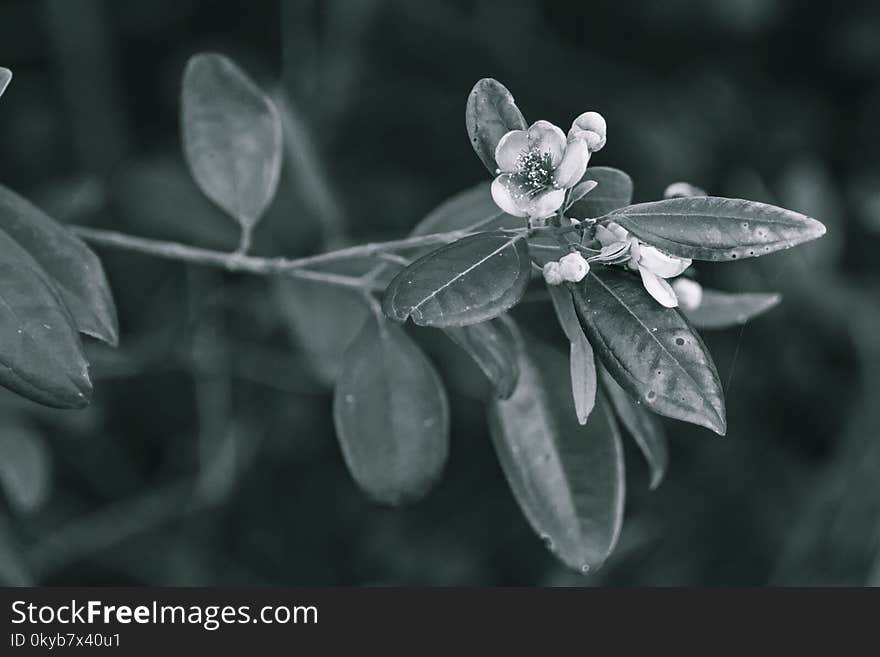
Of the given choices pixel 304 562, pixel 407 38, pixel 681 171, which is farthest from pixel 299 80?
pixel 304 562

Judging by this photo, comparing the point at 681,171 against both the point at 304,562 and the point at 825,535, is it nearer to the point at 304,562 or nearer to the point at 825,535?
the point at 825,535

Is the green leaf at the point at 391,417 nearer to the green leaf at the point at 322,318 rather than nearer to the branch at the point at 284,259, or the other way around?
the branch at the point at 284,259

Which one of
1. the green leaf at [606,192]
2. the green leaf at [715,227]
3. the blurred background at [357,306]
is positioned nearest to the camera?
the green leaf at [715,227]

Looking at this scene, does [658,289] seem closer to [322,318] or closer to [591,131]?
[591,131]

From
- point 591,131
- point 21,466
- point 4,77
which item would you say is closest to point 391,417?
point 591,131

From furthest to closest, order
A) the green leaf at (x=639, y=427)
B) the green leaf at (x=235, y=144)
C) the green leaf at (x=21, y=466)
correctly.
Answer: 1. the green leaf at (x=21, y=466)
2. the green leaf at (x=235, y=144)
3. the green leaf at (x=639, y=427)

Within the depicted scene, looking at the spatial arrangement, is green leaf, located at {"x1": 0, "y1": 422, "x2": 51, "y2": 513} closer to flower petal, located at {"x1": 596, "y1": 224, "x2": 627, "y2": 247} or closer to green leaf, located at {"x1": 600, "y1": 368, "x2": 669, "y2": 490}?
green leaf, located at {"x1": 600, "y1": 368, "x2": 669, "y2": 490}

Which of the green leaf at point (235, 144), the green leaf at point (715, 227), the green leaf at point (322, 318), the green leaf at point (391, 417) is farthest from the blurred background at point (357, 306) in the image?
the green leaf at point (715, 227)
